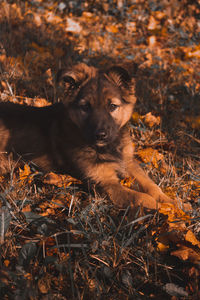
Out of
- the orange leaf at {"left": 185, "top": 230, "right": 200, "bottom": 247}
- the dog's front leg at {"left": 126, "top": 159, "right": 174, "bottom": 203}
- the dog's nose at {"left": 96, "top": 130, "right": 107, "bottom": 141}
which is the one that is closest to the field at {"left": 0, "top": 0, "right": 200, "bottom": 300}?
the orange leaf at {"left": 185, "top": 230, "right": 200, "bottom": 247}

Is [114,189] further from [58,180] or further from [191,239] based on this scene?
[191,239]

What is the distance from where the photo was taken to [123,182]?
3.38 metres

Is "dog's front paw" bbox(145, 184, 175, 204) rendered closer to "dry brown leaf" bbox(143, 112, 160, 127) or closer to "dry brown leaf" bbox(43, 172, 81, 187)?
"dry brown leaf" bbox(43, 172, 81, 187)

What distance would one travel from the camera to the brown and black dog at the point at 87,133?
3.19 m

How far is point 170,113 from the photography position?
193 inches

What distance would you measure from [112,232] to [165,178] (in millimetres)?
1225

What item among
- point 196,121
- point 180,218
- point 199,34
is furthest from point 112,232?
point 199,34

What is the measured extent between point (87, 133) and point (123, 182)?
70 cm

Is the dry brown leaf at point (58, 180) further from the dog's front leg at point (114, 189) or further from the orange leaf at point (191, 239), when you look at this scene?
the orange leaf at point (191, 239)

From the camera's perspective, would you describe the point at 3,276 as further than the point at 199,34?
No

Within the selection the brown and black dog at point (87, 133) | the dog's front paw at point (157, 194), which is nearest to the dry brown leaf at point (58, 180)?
the brown and black dog at point (87, 133)

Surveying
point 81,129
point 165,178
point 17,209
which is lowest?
point 165,178

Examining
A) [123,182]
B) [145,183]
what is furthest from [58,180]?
[145,183]

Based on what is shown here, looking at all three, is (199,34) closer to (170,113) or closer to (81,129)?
(170,113)
